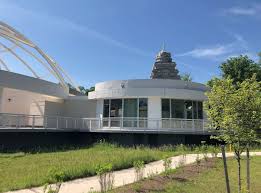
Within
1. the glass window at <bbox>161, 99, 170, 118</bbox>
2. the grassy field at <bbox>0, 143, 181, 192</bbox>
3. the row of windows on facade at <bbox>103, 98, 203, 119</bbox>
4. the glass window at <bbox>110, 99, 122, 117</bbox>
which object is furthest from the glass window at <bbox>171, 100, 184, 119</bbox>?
the grassy field at <bbox>0, 143, 181, 192</bbox>

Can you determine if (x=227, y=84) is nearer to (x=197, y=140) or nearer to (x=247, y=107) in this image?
(x=247, y=107)

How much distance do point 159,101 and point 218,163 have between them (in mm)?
10319

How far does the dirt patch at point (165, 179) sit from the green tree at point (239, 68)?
26.1 meters

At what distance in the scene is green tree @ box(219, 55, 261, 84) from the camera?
39281 millimetres

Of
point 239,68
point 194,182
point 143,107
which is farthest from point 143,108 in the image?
point 239,68

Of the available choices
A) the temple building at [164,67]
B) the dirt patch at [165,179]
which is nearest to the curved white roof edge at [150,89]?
the dirt patch at [165,179]

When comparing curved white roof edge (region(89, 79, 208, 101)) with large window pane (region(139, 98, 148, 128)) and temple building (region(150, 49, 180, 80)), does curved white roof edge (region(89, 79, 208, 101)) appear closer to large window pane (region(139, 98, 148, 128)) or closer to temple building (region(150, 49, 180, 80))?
large window pane (region(139, 98, 148, 128))

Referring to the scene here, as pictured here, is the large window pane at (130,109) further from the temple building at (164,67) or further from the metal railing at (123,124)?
the temple building at (164,67)

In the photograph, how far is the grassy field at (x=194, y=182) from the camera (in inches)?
399

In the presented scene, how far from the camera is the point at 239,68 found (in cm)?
3997

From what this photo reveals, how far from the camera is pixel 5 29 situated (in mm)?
34219

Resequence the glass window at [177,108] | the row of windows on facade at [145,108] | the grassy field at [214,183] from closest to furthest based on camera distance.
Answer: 1. the grassy field at [214,183]
2. the row of windows on facade at [145,108]
3. the glass window at [177,108]

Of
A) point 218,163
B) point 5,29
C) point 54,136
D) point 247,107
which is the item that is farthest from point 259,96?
point 5,29

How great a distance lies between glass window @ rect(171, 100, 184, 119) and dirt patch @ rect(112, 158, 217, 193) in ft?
33.7
